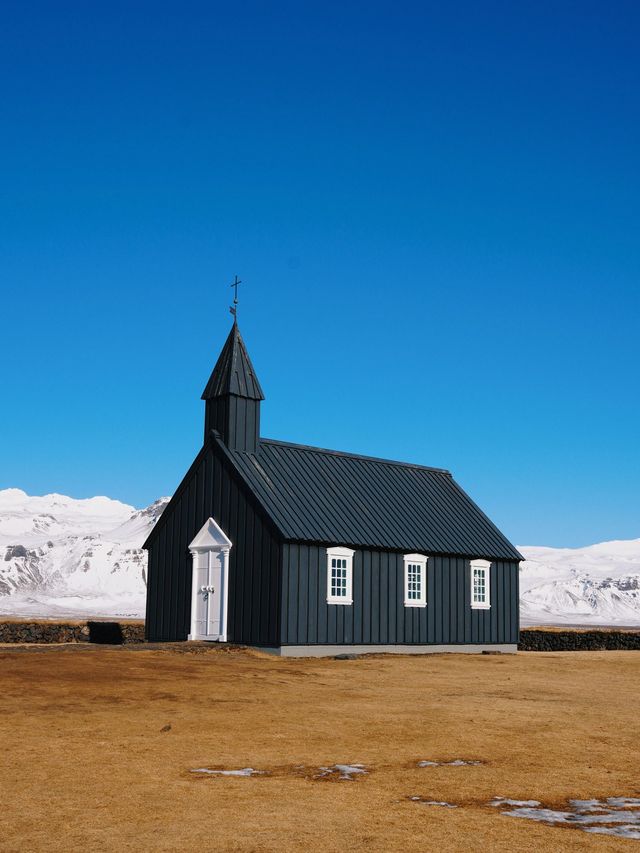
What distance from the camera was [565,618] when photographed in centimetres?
11406

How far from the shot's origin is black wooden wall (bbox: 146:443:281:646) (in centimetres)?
3145

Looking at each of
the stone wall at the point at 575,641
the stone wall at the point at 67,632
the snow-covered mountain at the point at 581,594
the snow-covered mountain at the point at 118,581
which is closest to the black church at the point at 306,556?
the stone wall at the point at 67,632

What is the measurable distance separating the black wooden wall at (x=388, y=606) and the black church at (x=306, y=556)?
0.15 feet

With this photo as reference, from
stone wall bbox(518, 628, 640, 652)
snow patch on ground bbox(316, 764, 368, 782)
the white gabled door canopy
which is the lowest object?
stone wall bbox(518, 628, 640, 652)

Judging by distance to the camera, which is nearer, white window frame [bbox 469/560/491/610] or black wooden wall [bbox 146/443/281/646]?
black wooden wall [bbox 146/443/281/646]

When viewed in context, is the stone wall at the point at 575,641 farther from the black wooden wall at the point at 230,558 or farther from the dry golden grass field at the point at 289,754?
the dry golden grass field at the point at 289,754

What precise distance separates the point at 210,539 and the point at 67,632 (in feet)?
43.9

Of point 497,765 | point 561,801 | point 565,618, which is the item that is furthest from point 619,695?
point 565,618

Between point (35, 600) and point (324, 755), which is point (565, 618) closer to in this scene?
point (35, 600)

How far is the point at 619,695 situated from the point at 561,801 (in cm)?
1187

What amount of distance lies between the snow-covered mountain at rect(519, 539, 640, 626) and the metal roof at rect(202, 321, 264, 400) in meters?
73.0

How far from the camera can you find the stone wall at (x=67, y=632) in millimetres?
43375

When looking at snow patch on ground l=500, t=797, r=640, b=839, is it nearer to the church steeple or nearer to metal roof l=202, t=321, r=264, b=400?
the church steeple

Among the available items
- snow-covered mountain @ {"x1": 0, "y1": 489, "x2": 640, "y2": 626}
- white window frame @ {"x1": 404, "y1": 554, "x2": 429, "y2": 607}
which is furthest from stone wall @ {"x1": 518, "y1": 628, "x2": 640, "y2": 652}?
snow-covered mountain @ {"x1": 0, "y1": 489, "x2": 640, "y2": 626}
